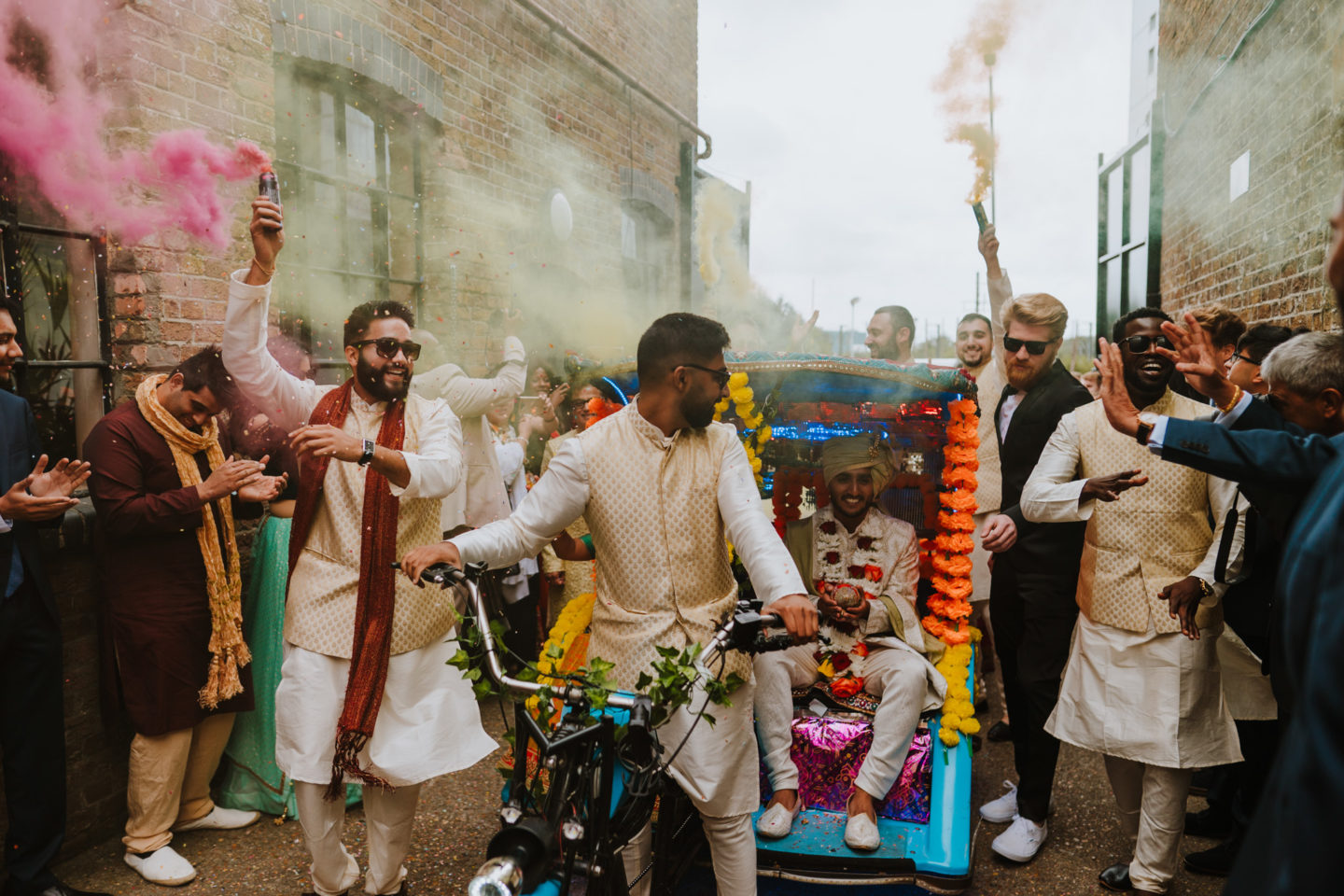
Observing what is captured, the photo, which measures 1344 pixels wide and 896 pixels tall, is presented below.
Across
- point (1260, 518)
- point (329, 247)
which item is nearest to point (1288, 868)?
point (1260, 518)

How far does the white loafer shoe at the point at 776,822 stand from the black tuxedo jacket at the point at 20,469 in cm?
320

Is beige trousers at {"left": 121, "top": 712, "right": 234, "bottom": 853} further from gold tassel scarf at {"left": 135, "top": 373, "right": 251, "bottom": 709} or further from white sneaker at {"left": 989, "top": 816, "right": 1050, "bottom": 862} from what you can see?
white sneaker at {"left": 989, "top": 816, "right": 1050, "bottom": 862}

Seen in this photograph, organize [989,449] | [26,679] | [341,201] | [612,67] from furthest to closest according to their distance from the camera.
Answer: [612,67] → [341,201] → [989,449] → [26,679]

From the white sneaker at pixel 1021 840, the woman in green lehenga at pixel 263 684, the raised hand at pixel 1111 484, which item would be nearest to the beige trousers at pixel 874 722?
the white sneaker at pixel 1021 840

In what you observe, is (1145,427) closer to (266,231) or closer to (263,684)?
(266,231)

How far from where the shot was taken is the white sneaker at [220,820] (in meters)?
4.46

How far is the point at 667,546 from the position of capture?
9.78 ft

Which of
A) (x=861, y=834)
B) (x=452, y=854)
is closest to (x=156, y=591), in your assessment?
(x=452, y=854)

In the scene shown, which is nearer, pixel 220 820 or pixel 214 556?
pixel 214 556

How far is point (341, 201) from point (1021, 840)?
5.89 meters

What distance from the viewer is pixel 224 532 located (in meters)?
4.40

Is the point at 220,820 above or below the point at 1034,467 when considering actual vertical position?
below

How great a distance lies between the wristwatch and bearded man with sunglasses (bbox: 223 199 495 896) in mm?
2610

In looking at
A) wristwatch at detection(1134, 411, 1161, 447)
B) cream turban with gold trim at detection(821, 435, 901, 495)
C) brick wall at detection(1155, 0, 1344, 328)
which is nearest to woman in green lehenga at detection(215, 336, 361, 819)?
cream turban with gold trim at detection(821, 435, 901, 495)
